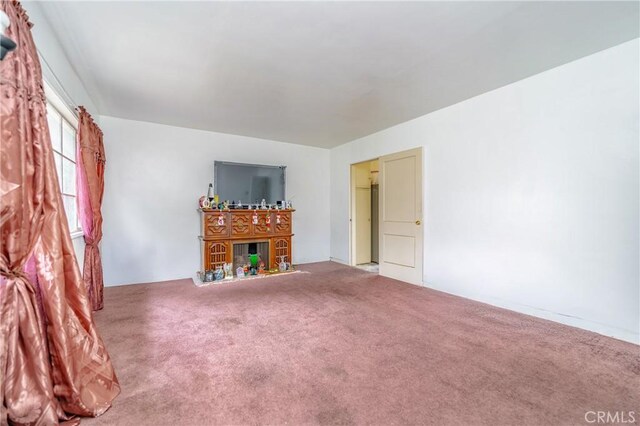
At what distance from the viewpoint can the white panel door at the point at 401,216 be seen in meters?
4.06

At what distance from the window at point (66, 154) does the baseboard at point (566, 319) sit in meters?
4.50

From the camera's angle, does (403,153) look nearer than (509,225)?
No

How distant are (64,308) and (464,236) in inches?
147

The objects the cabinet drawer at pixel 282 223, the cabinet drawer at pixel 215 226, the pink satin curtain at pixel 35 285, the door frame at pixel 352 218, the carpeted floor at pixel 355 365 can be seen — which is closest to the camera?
the pink satin curtain at pixel 35 285

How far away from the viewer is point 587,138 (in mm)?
2527

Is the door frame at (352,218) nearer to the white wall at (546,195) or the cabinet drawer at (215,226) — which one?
the white wall at (546,195)

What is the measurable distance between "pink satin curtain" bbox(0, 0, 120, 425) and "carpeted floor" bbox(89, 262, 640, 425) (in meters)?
0.22

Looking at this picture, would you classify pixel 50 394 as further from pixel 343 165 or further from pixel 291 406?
pixel 343 165

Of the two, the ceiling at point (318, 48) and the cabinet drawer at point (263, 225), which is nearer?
the ceiling at point (318, 48)

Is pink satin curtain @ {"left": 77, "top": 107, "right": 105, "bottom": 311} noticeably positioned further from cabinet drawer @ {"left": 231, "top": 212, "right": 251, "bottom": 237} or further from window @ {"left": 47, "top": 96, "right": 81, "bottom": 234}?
cabinet drawer @ {"left": 231, "top": 212, "right": 251, "bottom": 237}

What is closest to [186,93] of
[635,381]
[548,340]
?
[548,340]

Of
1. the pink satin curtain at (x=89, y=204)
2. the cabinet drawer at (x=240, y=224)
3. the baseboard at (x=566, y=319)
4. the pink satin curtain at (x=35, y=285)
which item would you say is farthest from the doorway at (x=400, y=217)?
the pink satin curtain at (x=89, y=204)

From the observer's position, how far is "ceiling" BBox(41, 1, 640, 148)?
194 cm

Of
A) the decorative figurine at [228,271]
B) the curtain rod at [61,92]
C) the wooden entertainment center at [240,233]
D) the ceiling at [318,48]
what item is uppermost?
the ceiling at [318,48]
